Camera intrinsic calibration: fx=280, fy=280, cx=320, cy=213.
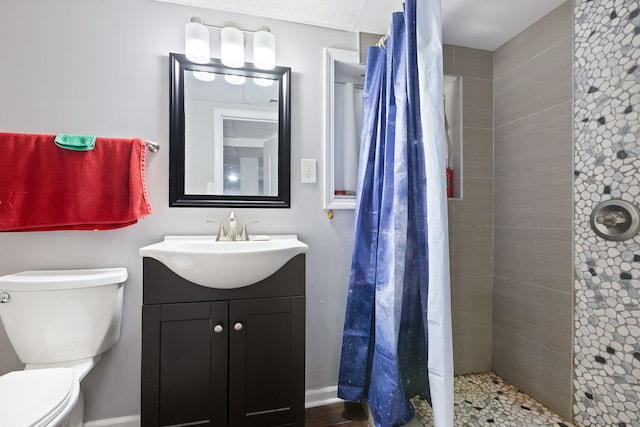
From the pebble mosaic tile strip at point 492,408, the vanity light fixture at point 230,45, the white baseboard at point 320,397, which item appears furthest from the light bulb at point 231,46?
the pebble mosaic tile strip at point 492,408

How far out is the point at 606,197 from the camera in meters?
1.24

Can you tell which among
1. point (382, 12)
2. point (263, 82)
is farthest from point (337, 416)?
point (382, 12)

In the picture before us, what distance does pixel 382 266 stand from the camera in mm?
1294

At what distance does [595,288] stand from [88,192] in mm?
2366

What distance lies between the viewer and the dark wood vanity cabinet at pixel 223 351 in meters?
1.13

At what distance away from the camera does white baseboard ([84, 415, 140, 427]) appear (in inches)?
54.2

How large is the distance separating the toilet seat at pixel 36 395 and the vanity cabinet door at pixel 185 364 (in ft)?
0.79

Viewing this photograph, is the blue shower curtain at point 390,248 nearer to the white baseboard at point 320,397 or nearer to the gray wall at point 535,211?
the white baseboard at point 320,397

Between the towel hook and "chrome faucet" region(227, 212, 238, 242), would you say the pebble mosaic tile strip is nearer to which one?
"chrome faucet" region(227, 212, 238, 242)

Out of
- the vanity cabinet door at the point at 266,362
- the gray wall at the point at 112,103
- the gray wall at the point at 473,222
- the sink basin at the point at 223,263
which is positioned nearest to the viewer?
the sink basin at the point at 223,263

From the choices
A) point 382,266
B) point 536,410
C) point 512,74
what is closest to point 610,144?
point 512,74

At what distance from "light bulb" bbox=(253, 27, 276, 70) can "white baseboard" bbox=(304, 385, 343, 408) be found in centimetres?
184

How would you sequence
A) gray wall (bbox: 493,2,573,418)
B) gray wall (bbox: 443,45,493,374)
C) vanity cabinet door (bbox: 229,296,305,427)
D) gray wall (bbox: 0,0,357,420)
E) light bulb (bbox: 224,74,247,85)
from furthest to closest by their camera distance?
gray wall (bbox: 443,45,493,374)
light bulb (bbox: 224,74,247,85)
gray wall (bbox: 493,2,573,418)
gray wall (bbox: 0,0,357,420)
vanity cabinet door (bbox: 229,296,305,427)

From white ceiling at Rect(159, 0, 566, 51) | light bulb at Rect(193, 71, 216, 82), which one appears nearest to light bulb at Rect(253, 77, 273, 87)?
light bulb at Rect(193, 71, 216, 82)
